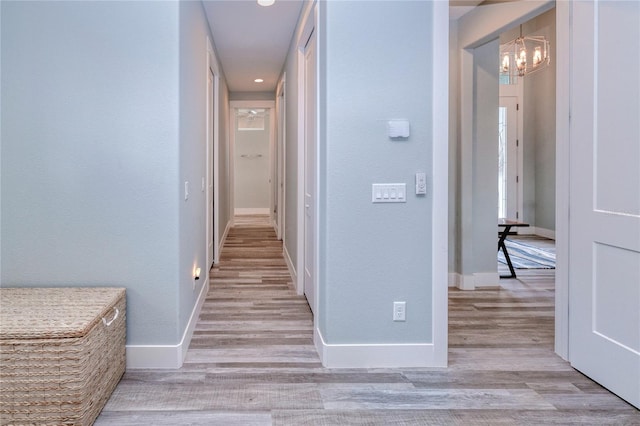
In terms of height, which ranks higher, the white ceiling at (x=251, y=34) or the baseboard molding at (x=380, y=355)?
the white ceiling at (x=251, y=34)

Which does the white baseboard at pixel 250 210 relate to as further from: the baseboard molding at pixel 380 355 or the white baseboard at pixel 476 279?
the baseboard molding at pixel 380 355

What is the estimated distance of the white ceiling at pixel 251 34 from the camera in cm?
419

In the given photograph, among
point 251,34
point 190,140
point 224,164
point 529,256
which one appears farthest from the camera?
point 224,164

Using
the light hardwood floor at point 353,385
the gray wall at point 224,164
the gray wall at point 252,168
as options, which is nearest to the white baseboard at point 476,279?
the light hardwood floor at point 353,385

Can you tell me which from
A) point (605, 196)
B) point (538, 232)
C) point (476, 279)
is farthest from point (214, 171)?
point (538, 232)

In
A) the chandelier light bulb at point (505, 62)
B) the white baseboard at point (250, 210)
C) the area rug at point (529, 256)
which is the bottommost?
the area rug at point (529, 256)

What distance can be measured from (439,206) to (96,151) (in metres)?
1.85

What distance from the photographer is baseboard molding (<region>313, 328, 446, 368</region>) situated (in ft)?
9.04

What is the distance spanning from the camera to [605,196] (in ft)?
8.16

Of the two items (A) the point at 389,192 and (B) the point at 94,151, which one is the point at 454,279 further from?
(B) the point at 94,151

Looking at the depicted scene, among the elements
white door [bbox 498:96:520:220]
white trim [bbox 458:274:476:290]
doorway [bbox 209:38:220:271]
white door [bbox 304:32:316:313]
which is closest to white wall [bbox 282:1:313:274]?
white door [bbox 304:32:316:313]

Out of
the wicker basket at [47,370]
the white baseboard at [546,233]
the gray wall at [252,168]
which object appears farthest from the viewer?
the gray wall at [252,168]

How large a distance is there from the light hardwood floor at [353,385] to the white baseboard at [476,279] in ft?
2.82

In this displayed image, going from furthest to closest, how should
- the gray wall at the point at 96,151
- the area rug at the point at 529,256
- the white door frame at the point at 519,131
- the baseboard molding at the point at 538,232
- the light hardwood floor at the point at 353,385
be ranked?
the white door frame at the point at 519,131, the baseboard molding at the point at 538,232, the area rug at the point at 529,256, the gray wall at the point at 96,151, the light hardwood floor at the point at 353,385
